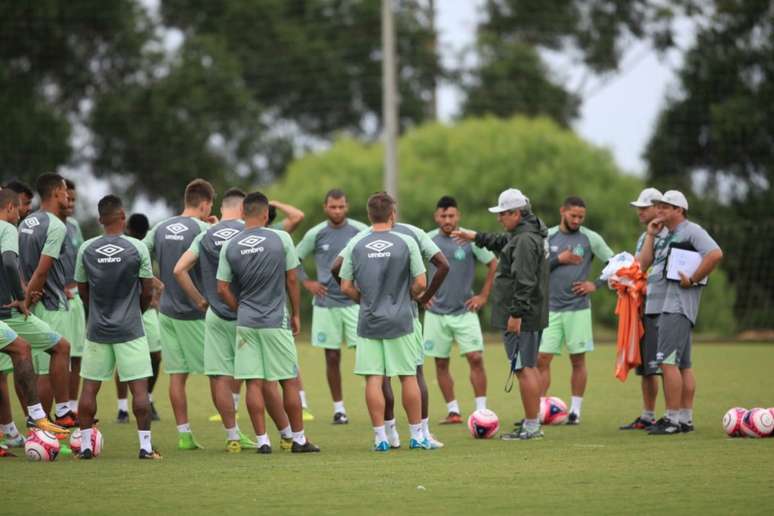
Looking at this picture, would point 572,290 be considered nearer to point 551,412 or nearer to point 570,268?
point 570,268

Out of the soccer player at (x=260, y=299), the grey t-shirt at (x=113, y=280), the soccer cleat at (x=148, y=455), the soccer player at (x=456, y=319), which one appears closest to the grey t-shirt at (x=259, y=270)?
the soccer player at (x=260, y=299)

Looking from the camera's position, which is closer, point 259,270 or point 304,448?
point 259,270

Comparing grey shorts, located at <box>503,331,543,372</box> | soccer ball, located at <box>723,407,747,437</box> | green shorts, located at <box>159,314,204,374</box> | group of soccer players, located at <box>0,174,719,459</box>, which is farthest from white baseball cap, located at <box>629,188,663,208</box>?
green shorts, located at <box>159,314,204,374</box>

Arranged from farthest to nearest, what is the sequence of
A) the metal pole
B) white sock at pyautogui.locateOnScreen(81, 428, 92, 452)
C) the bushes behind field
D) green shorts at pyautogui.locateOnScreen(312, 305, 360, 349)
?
the bushes behind field
the metal pole
green shorts at pyautogui.locateOnScreen(312, 305, 360, 349)
white sock at pyautogui.locateOnScreen(81, 428, 92, 452)

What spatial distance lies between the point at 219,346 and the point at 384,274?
67.5 inches

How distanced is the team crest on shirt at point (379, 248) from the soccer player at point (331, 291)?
131 inches

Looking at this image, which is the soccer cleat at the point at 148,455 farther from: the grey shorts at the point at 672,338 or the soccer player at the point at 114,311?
the grey shorts at the point at 672,338

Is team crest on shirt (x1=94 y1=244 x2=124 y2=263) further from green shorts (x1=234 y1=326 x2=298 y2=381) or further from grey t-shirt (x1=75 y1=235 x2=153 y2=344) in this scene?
green shorts (x1=234 y1=326 x2=298 y2=381)

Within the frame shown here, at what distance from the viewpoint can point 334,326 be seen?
16.4 meters

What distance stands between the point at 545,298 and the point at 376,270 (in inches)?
72.4

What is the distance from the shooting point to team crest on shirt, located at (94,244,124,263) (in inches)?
482

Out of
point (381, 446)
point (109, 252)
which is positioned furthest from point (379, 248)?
point (109, 252)

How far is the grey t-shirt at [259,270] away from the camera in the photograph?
489 inches

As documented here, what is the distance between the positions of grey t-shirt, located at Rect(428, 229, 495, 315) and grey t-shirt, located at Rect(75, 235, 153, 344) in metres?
4.45
